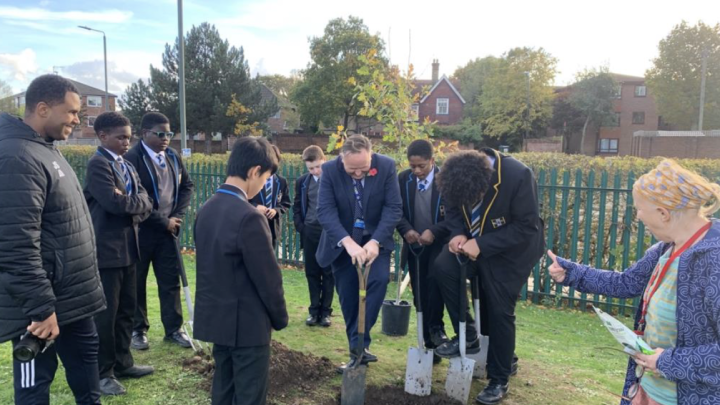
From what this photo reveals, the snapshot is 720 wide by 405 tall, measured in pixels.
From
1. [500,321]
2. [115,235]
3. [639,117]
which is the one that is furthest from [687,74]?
[115,235]

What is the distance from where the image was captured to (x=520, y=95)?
147ft

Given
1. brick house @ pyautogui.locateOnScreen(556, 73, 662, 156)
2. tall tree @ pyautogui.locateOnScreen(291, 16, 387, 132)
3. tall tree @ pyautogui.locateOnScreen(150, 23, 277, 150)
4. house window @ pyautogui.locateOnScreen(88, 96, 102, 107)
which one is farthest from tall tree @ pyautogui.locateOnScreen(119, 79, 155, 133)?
house window @ pyautogui.locateOnScreen(88, 96, 102, 107)

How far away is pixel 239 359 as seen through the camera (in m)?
2.93

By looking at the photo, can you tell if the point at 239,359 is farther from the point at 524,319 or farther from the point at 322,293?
the point at 524,319

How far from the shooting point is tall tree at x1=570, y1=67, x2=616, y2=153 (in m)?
46.2

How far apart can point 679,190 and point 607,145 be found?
5467 centimetres

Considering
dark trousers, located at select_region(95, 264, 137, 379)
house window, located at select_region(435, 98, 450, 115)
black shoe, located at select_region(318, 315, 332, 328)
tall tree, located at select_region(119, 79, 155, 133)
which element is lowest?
black shoe, located at select_region(318, 315, 332, 328)

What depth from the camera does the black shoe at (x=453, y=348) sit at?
4.16 m

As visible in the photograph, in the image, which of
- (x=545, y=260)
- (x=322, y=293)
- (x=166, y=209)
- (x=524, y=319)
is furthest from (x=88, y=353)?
(x=545, y=260)

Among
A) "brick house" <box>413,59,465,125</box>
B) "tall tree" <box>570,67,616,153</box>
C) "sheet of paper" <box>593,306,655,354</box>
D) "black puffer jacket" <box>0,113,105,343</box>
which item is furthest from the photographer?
"brick house" <box>413,59,465,125</box>

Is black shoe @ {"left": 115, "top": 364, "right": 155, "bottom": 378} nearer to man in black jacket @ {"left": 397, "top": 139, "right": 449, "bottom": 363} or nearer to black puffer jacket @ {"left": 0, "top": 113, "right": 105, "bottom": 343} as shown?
black puffer jacket @ {"left": 0, "top": 113, "right": 105, "bottom": 343}

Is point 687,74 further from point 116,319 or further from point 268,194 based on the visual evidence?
point 116,319

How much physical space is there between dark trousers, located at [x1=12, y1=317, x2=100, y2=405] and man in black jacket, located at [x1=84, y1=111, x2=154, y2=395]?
2.13 feet

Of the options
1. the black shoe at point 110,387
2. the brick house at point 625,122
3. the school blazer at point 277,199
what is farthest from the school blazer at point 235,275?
the brick house at point 625,122
